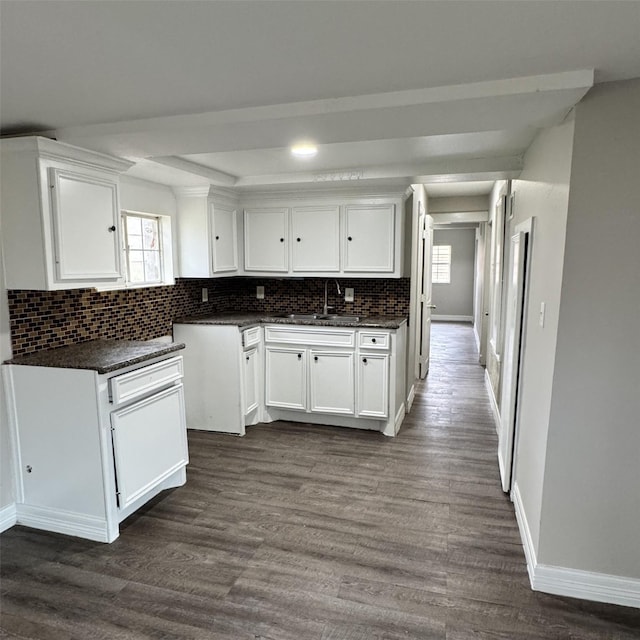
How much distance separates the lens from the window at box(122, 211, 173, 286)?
3506mm

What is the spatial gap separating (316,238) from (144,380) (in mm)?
2169

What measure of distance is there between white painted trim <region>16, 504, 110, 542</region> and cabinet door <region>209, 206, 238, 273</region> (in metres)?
2.19

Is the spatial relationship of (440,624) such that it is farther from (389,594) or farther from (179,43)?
(179,43)

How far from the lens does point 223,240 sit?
4.11m

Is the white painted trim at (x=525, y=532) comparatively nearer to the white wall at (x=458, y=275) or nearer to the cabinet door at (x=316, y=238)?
the cabinet door at (x=316, y=238)

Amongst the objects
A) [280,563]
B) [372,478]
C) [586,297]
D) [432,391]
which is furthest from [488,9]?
Answer: [432,391]

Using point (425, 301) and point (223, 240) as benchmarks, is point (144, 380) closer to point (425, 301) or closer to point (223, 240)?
point (223, 240)

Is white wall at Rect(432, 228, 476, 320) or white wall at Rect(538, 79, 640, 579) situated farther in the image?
white wall at Rect(432, 228, 476, 320)

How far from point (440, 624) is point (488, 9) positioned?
7.29ft

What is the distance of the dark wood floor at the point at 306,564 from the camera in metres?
1.85

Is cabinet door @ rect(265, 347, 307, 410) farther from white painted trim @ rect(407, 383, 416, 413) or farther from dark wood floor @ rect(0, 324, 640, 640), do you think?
white painted trim @ rect(407, 383, 416, 413)

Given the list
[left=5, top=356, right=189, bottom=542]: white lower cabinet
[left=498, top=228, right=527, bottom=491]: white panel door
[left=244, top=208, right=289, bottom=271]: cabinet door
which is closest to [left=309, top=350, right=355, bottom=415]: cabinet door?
[left=244, top=208, right=289, bottom=271]: cabinet door

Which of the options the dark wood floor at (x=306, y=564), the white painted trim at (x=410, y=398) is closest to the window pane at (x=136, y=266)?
the dark wood floor at (x=306, y=564)

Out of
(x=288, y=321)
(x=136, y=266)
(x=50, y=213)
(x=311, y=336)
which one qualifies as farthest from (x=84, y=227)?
(x=311, y=336)
